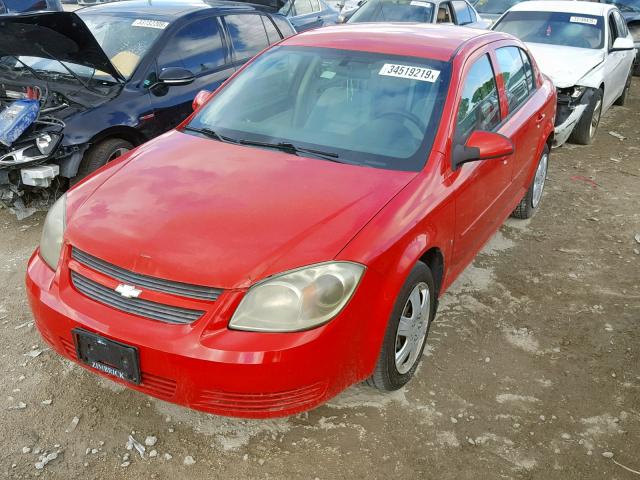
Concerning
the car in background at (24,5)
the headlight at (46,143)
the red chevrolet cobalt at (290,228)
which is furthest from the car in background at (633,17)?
the headlight at (46,143)

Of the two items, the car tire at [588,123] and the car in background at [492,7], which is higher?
the car in background at [492,7]

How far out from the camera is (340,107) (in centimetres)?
326

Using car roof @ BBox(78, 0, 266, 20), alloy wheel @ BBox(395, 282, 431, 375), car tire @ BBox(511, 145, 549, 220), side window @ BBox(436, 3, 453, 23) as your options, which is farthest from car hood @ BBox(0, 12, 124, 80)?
side window @ BBox(436, 3, 453, 23)

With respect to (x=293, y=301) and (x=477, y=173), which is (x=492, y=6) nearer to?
(x=477, y=173)

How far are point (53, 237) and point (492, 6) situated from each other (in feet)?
39.9

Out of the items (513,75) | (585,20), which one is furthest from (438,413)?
(585,20)

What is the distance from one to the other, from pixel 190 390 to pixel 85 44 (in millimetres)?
3235

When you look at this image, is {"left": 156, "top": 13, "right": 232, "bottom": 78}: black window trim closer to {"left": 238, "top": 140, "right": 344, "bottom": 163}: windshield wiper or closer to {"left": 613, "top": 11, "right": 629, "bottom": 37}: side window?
{"left": 238, "top": 140, "right": 344, "bottom": 163}: windshield wiper

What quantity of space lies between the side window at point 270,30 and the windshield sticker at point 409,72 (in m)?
3.35

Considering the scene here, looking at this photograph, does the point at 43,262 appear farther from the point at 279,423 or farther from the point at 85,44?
the point at 85,44

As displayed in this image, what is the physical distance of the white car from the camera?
6641mm

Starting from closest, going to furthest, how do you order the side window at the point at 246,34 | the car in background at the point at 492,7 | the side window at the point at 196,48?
1. the side window at the point at 196,48
2. the side window at the point at 246,34
3. the car in background at the point at 492,7

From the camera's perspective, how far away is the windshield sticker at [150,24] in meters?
5.23

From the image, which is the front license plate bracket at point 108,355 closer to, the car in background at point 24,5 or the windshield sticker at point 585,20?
the windshield sticker at point 585,20
